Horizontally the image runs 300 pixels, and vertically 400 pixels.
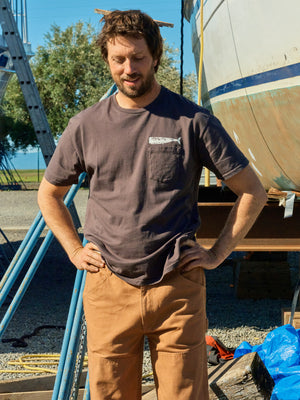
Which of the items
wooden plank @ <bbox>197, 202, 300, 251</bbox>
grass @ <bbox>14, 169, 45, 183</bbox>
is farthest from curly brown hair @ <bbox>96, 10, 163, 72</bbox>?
grass @ <bbox>14, 169, 45, 183</bbox>

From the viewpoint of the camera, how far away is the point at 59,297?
8.09 m

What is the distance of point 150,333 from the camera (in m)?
2.19

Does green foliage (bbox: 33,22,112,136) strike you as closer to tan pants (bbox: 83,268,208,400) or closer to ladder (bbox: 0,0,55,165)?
ladder (bbox: 0,0,55,165)

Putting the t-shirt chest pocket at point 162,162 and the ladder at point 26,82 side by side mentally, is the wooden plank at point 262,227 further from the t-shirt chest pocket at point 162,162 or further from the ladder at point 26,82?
the ladder at point 26,82

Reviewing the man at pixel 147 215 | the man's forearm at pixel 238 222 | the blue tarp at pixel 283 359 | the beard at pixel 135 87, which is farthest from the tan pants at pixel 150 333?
the blue tarp at pixel 283 359

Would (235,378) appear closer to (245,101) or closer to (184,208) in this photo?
(184,208)

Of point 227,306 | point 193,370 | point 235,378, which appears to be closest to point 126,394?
point 193,370

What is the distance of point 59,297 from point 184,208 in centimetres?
624

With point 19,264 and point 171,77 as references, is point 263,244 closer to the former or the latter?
point 19,264

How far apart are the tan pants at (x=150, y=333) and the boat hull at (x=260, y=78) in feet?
5.95

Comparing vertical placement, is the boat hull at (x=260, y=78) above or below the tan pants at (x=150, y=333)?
above

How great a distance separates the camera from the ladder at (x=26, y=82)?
678 centimetres

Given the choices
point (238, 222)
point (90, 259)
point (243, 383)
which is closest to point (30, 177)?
point (243, 383)

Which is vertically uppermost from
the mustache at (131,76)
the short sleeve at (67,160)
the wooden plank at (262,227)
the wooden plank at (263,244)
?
the mustache at (131,76)
